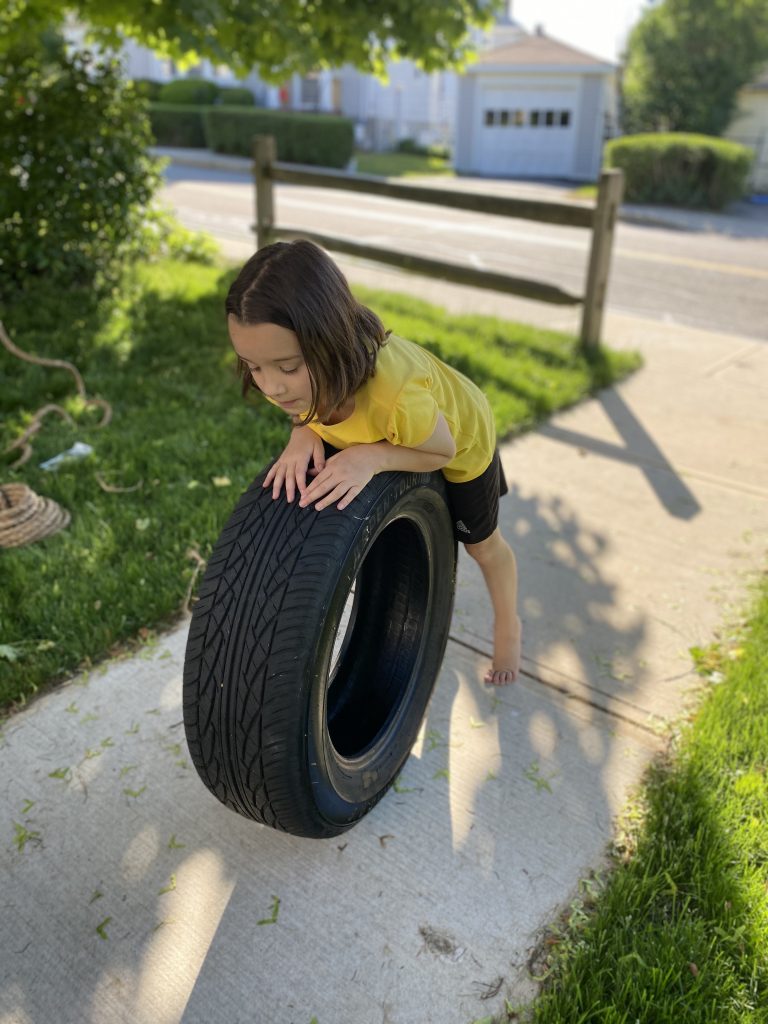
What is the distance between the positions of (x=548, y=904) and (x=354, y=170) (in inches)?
1039

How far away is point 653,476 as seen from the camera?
177 inches

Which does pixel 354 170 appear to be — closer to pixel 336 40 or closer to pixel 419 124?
pixel 419 124

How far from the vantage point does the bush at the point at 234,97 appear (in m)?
33.9

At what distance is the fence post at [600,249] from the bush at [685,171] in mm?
15791

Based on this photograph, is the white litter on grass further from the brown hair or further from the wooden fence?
the wooden fence

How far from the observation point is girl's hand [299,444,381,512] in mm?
1852

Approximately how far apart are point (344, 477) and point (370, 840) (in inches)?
40.0

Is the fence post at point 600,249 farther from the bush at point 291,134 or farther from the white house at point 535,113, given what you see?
the white house at point 535,113

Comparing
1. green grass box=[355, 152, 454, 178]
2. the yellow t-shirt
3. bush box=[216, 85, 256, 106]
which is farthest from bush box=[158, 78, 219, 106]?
the yellow t-shirt

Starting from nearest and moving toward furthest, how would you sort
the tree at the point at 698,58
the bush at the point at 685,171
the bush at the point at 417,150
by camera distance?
the bush at the point at 685,171 → the tree at the point at 698,58 → the bush at the point at 417,150

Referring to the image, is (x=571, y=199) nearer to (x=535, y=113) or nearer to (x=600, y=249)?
(x=535, y=113)

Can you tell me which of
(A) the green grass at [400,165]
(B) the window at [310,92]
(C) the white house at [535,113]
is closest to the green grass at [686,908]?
(A) the green grass at [400,165]

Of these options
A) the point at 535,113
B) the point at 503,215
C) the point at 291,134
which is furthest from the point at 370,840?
the point at 535,113

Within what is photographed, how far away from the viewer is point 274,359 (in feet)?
5.62
